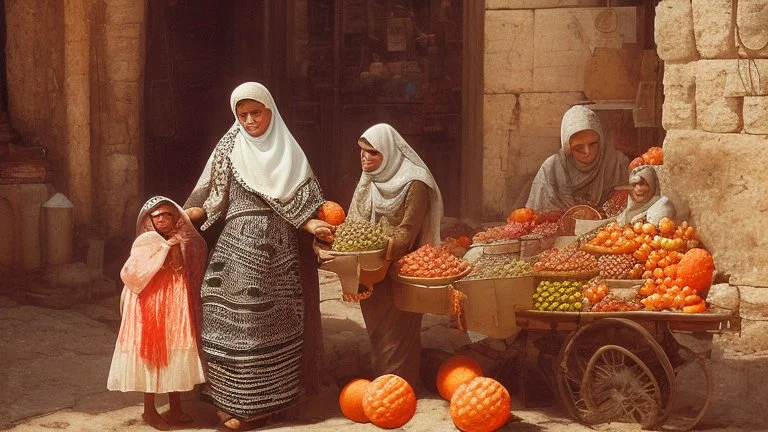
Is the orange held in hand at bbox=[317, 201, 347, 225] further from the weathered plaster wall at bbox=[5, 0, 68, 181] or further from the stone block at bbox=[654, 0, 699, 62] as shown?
the weathered plaster wall at bbox=[5, 0, 68, 181]

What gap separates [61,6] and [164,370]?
174 inches

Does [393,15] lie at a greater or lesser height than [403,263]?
greater

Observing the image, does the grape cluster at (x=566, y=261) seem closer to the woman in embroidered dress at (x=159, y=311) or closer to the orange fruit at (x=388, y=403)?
the orange fruit at (x=388, y=403)

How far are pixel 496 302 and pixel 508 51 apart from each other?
10.8ft

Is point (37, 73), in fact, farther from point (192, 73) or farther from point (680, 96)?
point (680, 96)

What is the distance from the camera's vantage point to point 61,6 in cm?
1108

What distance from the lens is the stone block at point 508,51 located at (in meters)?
10.6

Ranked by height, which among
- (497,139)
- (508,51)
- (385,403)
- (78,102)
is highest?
(508,51)

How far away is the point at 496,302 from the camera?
26.0 ft

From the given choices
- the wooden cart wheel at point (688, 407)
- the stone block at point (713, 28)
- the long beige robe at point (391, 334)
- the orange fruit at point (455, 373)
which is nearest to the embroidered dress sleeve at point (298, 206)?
the long beige robe at point (391, 334)

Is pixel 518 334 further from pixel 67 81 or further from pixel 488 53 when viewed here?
pixel 67 81

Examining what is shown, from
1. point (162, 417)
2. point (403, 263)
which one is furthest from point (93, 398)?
point (403, 263)

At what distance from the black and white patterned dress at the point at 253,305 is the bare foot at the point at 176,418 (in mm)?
259

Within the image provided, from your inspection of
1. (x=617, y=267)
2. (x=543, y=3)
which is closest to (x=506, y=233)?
(x=617, y=267)
